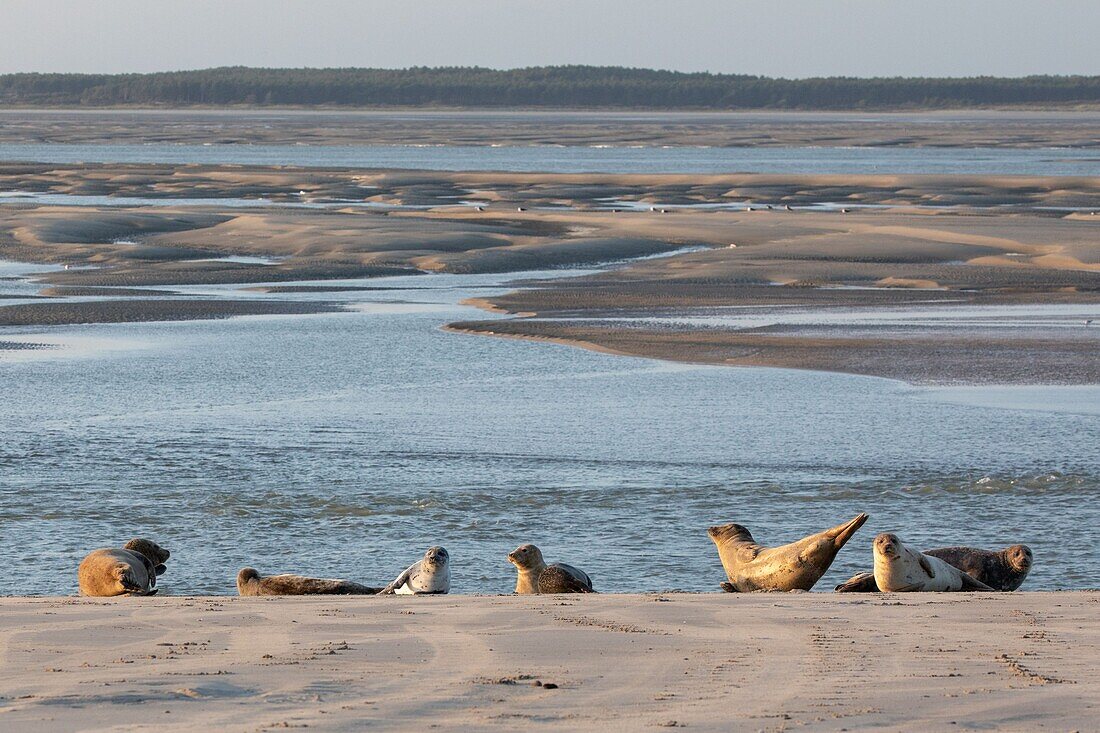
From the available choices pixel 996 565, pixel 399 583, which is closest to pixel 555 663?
pixel 399 583

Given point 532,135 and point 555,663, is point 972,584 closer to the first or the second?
point 555,663

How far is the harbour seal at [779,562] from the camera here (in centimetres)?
789

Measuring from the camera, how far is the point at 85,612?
6.80 meters

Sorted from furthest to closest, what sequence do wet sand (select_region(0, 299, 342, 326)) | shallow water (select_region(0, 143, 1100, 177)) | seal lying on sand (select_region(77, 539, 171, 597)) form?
shallow water (select_region(0, 143, 1100, 177)) → wet sand (select_region(0, 299, 342, 326)) → seal lying on sand (select_region(77, 539, 171, 597))

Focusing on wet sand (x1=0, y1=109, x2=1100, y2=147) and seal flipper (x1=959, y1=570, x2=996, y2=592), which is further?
wet sand (x1=0, y1=109, x2=1100, y2=147)

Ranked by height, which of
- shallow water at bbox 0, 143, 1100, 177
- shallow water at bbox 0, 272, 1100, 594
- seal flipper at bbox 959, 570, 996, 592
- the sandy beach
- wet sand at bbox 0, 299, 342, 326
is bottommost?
shallow water at bbox 0, 272, 1100, 594

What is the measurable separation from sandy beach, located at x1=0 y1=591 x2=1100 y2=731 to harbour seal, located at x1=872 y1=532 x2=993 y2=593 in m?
0.31

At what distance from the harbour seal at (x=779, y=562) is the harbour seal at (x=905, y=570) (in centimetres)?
18

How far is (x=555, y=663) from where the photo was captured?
232 inches

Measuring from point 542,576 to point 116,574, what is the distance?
201cm

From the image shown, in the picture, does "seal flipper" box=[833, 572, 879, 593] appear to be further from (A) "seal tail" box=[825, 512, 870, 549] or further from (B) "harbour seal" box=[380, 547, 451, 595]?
(B) "harbour seal" box=[380, 547, 451, 595]

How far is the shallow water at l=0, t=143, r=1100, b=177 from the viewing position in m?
58.4

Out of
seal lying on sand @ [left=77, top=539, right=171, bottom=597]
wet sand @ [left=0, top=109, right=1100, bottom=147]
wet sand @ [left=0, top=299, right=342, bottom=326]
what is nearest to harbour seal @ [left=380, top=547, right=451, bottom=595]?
seal lying on sand @ [left=77, top=539, right=171, bottom=597]

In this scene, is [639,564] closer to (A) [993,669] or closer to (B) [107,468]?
(A) [993,669]
